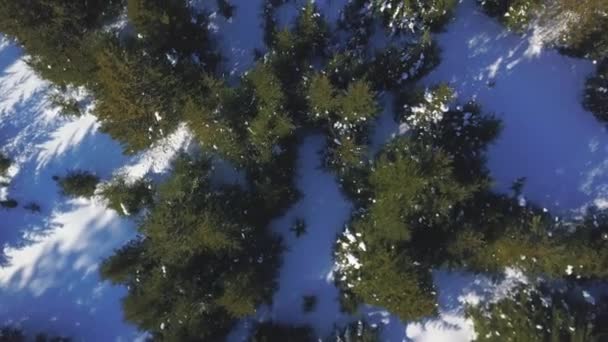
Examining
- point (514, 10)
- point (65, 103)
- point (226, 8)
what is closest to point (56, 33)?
point (65, 103)

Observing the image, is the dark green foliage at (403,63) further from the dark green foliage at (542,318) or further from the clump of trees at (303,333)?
the clump of trees at (303,333)

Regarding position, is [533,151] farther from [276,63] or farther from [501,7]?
[276,63]

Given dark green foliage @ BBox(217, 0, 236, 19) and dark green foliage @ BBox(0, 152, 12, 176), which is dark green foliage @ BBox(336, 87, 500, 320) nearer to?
dark green foliage @ BBox(217, 0, 236, 19)

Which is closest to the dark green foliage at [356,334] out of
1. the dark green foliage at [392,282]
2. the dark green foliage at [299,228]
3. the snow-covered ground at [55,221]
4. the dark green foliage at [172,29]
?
the dark green foliage at [392,282]

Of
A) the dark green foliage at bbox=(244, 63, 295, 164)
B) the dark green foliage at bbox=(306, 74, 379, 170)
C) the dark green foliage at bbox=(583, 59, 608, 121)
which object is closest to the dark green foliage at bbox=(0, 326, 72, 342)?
the dark green foliage at bbox=(244, 63, 295, 164)

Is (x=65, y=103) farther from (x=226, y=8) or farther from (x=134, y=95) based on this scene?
(x=226, y=8)
